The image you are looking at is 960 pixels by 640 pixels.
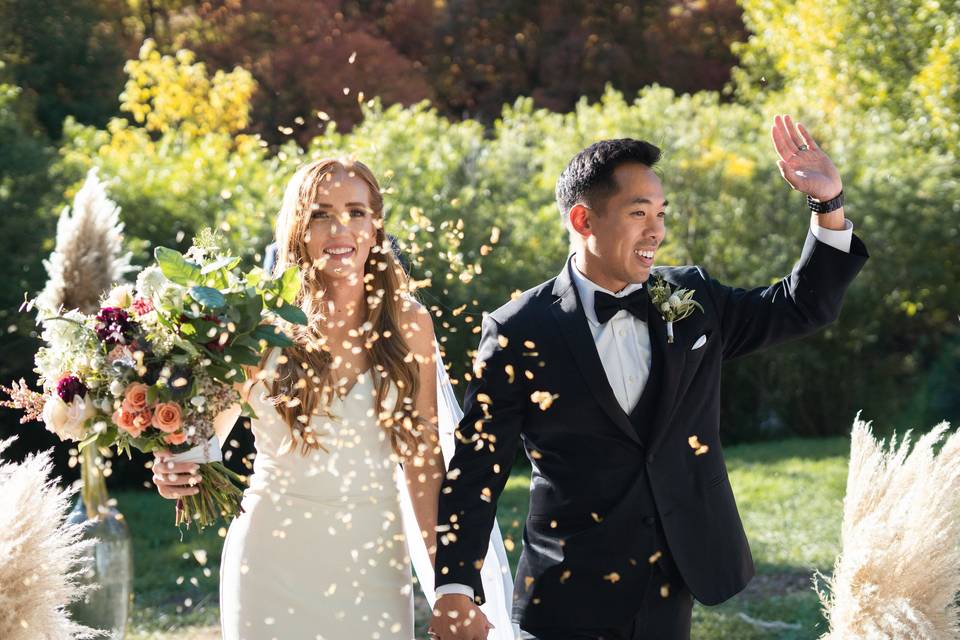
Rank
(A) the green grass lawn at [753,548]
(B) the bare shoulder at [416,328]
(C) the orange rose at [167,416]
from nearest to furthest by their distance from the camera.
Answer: (C) the orange rose at [167,416] < (B) the bare shoulder at [416,328] < (A) the green grass lawn at [753,548]

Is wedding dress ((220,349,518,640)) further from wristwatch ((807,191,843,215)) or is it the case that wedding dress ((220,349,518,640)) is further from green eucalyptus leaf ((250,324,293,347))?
wristwatch ((807,191,843,215))

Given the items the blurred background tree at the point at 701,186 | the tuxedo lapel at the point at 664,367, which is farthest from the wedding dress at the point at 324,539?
the blurred background tree at the point at 701,186

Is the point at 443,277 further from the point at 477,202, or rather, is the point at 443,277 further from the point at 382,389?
the point at 382,389

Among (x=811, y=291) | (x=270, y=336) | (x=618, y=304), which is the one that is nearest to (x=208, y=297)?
(x=270, y=336)

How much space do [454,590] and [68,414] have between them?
122 cm

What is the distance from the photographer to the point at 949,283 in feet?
43.6

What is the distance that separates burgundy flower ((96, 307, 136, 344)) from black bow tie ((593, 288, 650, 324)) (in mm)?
1374

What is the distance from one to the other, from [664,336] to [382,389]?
0.93 m

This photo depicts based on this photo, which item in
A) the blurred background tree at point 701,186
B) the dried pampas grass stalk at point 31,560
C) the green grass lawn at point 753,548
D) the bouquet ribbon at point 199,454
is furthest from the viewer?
the blurred background tree at point 701,186

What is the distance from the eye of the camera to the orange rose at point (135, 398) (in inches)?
150

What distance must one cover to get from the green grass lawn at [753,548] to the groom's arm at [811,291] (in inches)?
93.1

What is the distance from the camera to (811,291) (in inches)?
160

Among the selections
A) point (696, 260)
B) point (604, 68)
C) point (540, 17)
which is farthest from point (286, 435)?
point (540, 17)

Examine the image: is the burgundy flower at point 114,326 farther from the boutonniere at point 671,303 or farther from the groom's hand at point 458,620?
the boutonniere at point 671,303
